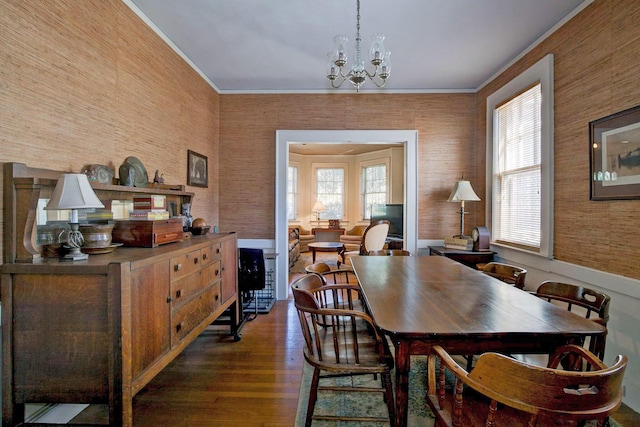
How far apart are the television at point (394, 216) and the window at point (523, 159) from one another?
2761 mm

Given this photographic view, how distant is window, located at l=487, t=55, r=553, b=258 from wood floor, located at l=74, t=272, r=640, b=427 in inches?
63.8

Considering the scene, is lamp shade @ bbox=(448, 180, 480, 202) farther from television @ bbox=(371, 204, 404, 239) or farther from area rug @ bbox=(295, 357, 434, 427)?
television @ bbox=(371, 204, 404, 239)

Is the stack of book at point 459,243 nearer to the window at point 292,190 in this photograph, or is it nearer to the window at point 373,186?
the window at point 373,186

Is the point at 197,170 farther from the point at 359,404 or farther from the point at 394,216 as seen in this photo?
the point at 394,216

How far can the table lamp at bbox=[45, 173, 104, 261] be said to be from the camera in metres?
1.54

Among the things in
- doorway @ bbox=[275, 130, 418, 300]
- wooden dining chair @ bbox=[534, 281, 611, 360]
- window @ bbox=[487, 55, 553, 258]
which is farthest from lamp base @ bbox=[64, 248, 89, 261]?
window @ bbox=[487, 55, 553, 258]

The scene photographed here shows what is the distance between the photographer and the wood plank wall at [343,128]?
4348 mm

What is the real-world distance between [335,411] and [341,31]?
3.13 meters

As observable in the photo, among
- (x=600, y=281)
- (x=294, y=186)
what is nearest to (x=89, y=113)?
(x=600, y=281)

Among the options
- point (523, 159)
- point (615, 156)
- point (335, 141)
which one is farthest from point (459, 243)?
point (335, 141)

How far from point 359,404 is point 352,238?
18.9 feet

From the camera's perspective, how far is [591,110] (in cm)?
244

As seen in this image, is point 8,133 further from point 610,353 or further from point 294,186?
point 294,186

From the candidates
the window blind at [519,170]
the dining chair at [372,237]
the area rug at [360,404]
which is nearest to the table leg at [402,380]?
the area rug at [360,404]
